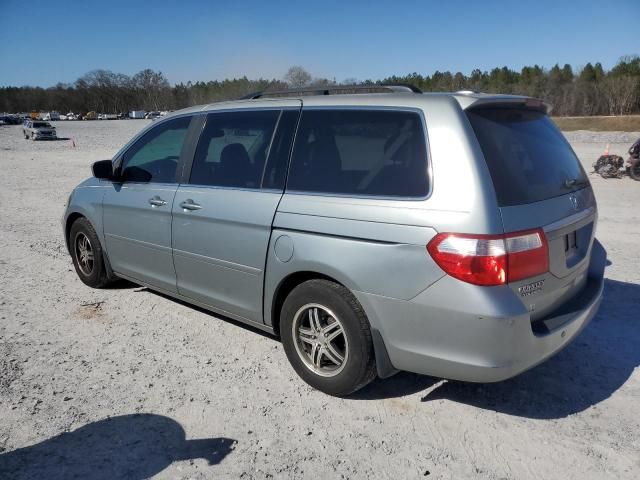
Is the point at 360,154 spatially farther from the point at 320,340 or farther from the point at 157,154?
the point at 157,154

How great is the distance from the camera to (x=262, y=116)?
379 cm

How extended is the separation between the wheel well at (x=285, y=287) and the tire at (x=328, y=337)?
0.06 m

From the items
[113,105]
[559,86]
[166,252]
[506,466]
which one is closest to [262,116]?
[166,252]

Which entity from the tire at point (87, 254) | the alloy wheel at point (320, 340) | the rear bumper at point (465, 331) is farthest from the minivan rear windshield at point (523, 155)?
the tire at point (87, 254)

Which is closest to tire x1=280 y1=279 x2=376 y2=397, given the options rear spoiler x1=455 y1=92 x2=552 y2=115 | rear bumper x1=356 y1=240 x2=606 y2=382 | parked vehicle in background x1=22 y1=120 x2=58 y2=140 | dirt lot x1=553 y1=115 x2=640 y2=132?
rear bumper x1=356 y1=240 x2=606 y2=382

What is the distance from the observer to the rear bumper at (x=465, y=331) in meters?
2.58

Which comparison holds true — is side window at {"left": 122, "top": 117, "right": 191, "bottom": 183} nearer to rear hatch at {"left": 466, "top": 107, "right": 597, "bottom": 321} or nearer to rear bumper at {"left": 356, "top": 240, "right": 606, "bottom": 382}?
rear bumper at {"left": 356, "top": 240, "right": 606, "bottom": 382}

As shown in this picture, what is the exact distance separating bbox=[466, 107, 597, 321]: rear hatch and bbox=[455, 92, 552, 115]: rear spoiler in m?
0.02

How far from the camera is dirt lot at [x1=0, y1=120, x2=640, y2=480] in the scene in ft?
8.82

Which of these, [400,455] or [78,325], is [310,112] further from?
[78,325]

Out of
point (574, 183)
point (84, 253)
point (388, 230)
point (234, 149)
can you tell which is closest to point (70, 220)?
point (84, 253)

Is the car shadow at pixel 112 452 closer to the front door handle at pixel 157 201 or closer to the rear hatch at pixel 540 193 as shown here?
the front door handle at pixel 157 201

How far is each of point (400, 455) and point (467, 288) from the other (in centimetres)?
100

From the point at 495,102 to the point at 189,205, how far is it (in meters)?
2.36
